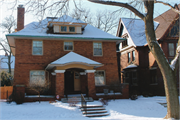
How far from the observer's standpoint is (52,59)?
62.8 feet

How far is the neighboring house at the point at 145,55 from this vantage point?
21891mm

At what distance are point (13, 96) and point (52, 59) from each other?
5.35m

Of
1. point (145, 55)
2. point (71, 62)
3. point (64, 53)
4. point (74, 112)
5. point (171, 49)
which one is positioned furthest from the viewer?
point (145, 55)

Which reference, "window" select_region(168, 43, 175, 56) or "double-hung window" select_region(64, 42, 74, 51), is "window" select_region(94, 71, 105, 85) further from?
"window" select_region(168, 43, 175, 56)

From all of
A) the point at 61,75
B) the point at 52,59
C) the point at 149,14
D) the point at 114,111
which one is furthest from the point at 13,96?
the point at 149,14

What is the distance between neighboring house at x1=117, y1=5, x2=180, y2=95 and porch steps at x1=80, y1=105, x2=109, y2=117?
8781 millimetres

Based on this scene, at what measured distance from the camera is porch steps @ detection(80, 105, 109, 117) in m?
12.1

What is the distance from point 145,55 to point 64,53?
1102 centimetres

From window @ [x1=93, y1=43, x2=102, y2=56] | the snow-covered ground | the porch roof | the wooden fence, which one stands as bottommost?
the snow-covered ground

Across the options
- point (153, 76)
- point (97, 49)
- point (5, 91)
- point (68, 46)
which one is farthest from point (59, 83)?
point (153, 76)

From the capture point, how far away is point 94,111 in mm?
12711

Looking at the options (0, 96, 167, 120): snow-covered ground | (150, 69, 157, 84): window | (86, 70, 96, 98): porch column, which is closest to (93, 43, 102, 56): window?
(86, 70, 96, 98): porch column

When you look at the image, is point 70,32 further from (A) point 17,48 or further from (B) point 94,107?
(B) point 94,107

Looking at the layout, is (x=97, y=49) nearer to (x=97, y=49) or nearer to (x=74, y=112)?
(x=97, y=49)
